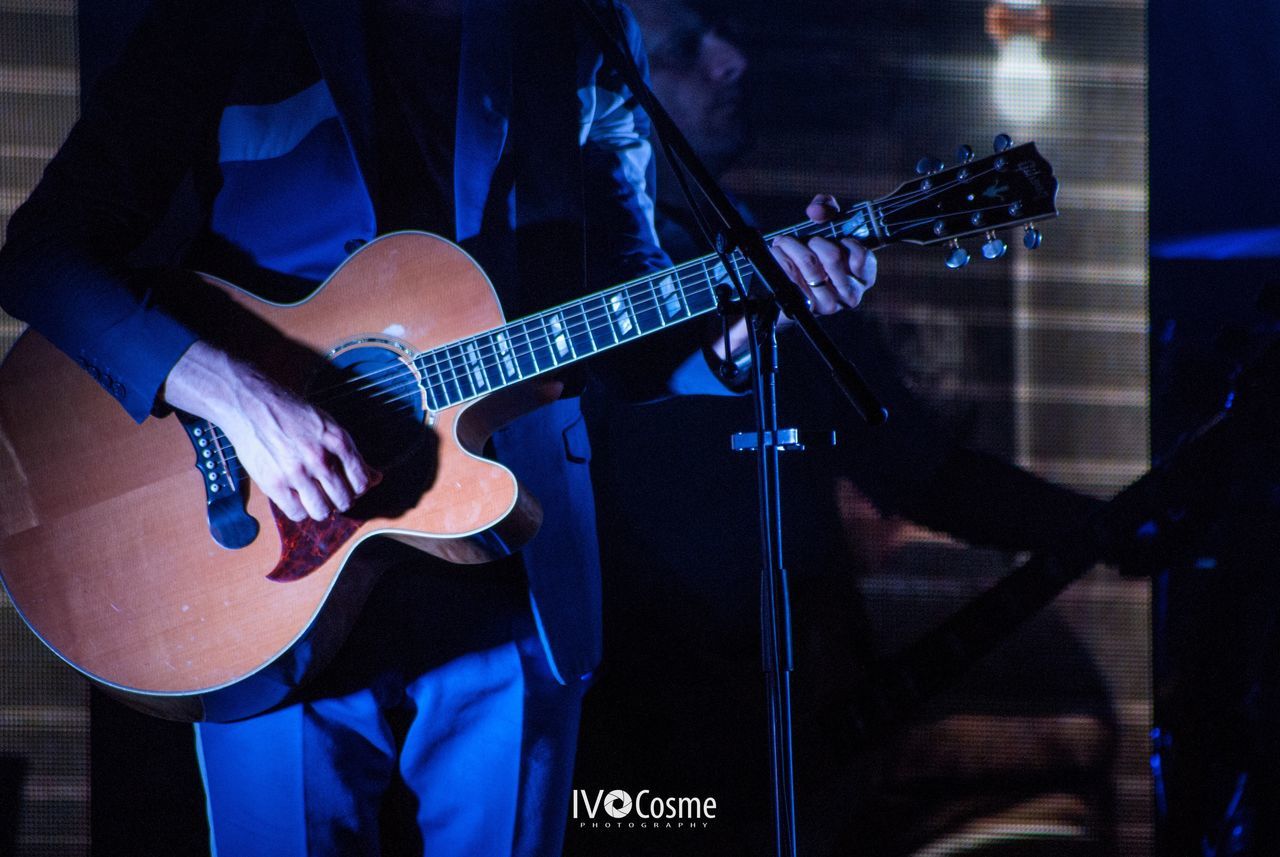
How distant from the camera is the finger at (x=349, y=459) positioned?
1564 mm

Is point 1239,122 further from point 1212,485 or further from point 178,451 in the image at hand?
point 178,451

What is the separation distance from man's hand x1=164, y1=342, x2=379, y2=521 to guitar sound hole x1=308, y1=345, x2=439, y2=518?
0.04 meters

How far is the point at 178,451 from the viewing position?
64.8 inches

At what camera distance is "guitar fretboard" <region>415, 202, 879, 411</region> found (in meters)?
1.62

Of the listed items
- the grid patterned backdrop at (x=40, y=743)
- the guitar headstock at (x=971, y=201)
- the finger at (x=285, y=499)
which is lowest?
the grid patterned backdrop at (x=40, y=743)

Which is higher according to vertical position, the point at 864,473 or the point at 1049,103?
the point at 1049,103

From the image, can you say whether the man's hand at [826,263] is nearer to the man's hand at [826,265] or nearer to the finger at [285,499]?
the man's hand at [826,265]

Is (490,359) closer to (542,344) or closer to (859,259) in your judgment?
(542,344)

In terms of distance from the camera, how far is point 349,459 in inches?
61.6

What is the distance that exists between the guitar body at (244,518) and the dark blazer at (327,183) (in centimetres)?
10

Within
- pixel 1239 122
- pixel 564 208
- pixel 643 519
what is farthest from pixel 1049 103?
pixel 643 519

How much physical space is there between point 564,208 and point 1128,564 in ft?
4.49

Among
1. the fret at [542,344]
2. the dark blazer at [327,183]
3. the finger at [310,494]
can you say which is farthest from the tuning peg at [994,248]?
the finger at [310,494]

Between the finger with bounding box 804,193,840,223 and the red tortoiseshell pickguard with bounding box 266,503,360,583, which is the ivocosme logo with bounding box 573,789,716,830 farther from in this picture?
the finger with bounding box 804,193,840,223
